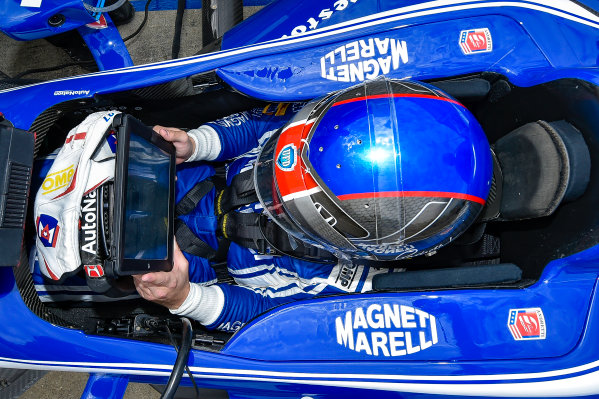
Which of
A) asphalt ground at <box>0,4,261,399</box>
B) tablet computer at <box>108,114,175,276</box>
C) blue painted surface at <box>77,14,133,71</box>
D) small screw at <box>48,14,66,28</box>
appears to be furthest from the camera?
asphalt ground at <box>0,4,261,399</box>

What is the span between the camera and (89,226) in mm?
1154

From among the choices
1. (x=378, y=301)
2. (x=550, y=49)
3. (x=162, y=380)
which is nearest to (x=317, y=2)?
(x=550, y=49)

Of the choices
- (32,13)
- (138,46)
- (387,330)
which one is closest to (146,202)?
(387,330)

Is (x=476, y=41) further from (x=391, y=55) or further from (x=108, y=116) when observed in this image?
(x=108, y=116)

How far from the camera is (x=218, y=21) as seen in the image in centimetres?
203

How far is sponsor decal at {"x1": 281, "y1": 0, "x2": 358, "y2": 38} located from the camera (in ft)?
5.52

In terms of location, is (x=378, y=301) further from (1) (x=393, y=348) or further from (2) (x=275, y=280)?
(2) (x=275, y=280)

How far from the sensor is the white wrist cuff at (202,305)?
1359mm

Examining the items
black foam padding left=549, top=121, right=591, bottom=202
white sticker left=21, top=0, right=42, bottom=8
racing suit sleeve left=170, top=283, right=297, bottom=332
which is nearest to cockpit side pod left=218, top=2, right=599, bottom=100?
black foam padding left=549, top=121, right=591, bottom=202

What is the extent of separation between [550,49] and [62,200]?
1428 mm

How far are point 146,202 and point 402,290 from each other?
28.6 inches

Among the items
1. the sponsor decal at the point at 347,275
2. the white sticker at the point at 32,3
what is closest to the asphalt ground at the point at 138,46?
the white sticker at the point at 32,3

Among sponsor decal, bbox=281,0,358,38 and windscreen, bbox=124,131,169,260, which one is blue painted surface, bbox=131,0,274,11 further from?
windscreen, bbox=124,131,169,260

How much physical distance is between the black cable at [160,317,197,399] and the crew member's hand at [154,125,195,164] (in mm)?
518
